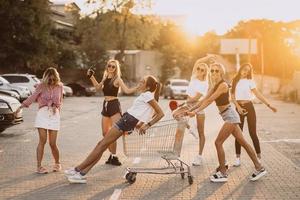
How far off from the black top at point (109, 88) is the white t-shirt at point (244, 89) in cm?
215

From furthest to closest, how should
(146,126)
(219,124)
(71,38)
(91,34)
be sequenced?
(71,38) → (91,34) → (219,124) → (146,126)

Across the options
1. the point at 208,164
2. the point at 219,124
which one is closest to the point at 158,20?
the point at 219,124

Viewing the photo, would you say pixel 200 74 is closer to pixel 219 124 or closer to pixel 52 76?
pixel 52 76

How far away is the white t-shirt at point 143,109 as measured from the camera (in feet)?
30.0

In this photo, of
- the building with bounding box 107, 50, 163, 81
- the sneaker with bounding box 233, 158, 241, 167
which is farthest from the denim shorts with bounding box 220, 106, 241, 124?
the building with bounding box 107, 50, 163, 81

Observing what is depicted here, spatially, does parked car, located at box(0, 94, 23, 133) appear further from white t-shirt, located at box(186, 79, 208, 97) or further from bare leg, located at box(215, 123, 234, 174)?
bare leg, located at box(215, 123, 234, 174)

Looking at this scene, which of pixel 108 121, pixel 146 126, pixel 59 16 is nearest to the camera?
pixel 146 126

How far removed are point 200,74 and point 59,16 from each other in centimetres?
7340

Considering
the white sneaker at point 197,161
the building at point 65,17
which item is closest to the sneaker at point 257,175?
the white sneaker at point 197,161

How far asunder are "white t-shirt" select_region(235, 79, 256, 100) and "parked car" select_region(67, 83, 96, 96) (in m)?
Answer: 45.2

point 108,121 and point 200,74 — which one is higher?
point 200,74

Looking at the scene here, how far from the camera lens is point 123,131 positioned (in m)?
9.17

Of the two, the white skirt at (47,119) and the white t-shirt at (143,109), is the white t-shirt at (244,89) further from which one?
the white skirt at (47,119)

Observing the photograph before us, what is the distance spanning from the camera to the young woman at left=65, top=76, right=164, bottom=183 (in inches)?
358
